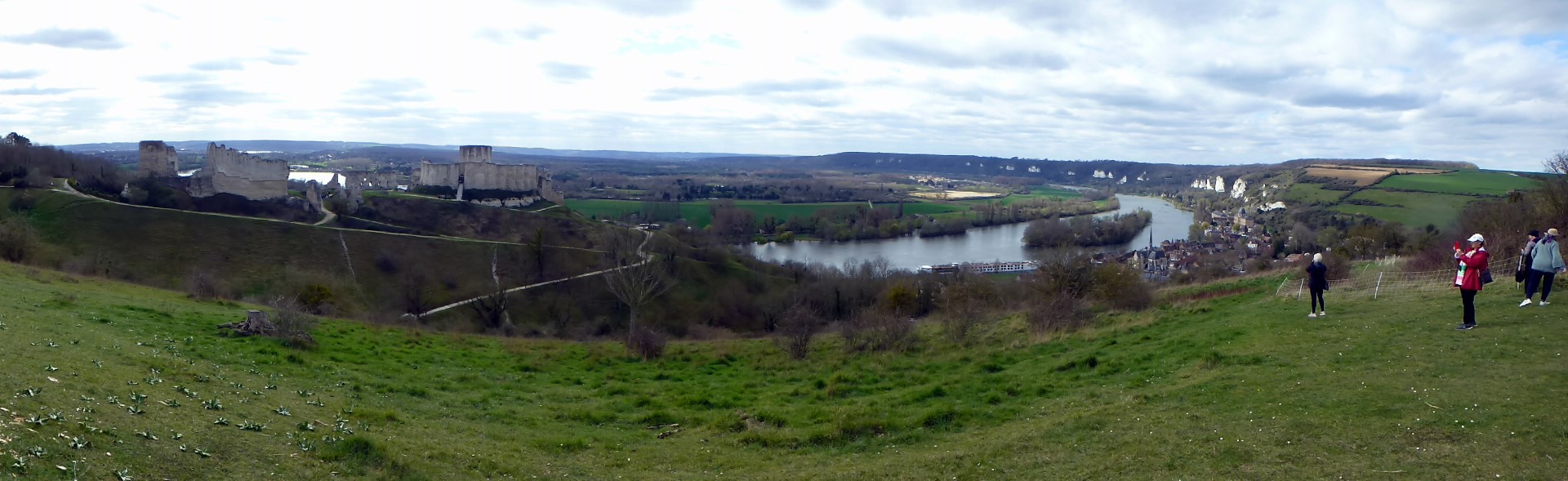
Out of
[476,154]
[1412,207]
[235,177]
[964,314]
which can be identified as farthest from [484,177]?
[1412,207]

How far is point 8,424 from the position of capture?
598 cm

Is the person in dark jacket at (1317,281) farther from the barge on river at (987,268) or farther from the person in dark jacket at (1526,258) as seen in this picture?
the barge on river at (987,268)

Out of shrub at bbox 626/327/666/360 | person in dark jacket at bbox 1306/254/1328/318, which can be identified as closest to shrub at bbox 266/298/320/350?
shrub at bbox 626/327/666/360

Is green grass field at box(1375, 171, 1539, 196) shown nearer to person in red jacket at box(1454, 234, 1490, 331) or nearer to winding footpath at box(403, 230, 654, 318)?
winding footpath at box(403, 230, 654, 318)

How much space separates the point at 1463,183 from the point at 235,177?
80407 millimetres

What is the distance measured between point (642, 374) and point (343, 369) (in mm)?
5095

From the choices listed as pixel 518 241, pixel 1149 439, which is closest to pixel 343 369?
pixel 1149 439

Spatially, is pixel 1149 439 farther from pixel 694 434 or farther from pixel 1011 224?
pixel 1011 224

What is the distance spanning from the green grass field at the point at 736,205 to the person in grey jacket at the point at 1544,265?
68292 mm

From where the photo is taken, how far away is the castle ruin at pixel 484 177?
64.5m

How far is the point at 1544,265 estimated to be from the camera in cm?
1127

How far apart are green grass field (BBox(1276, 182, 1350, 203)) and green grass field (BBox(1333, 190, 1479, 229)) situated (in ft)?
5.83

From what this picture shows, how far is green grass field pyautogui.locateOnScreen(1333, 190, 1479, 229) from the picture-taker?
149ft

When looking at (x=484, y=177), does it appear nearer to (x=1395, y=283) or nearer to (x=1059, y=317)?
(x=1059, y=317)
